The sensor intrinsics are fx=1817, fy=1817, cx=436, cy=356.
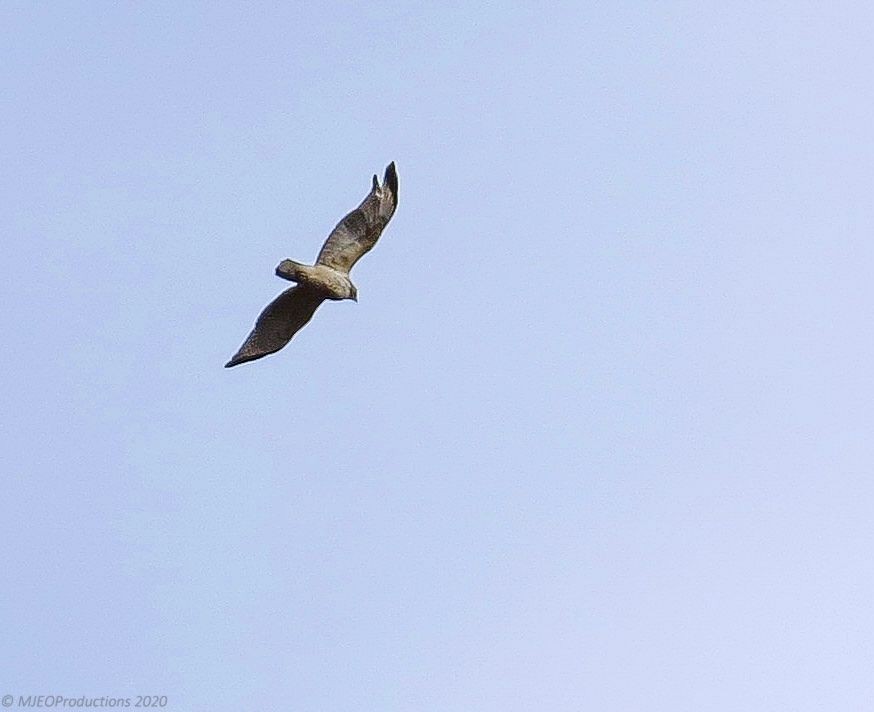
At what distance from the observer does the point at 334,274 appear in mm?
39375

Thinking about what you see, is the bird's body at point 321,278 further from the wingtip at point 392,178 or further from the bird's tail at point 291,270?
the wingtip at point 392,178

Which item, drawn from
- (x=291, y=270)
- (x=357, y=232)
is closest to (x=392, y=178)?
(x=357, y=232)

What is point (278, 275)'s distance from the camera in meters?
38.2

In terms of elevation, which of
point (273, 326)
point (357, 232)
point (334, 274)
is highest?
point (357, 232)

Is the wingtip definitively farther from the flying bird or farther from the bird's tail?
the bird's tail

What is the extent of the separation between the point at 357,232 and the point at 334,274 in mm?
1142

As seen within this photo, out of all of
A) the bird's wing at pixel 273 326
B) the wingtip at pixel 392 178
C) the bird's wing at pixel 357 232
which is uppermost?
the wingtip at pixel 392 178

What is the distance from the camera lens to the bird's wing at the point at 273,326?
39.8 m

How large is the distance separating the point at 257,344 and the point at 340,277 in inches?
93.6

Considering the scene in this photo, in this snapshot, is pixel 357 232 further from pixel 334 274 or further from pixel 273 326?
pixel 273 326

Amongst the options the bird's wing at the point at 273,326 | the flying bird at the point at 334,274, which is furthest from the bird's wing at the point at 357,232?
the bird's wing at the point at 273,326

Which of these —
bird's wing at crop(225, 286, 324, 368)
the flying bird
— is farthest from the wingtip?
bird's wing at crop(225, 286, 324, 368)

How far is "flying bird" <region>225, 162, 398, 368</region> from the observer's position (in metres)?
39.6

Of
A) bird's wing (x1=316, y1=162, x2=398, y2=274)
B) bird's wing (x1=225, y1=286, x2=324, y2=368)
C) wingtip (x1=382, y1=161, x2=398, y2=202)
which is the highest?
wingtip (x1=382, y1=161, x2=398, y2=202)
